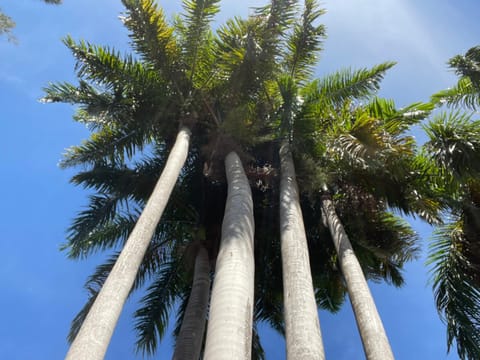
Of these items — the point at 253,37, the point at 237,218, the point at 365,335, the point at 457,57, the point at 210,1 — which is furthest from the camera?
the point at 210,1

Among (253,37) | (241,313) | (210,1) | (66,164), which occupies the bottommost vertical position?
(241,313)

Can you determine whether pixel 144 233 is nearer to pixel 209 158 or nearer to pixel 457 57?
pixel 209 158

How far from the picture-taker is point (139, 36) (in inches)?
428

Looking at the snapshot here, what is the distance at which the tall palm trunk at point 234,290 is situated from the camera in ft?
17.1

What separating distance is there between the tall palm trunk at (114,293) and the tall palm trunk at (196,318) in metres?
2.97

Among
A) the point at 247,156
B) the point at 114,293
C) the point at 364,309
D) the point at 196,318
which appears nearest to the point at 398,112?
A: the point at 247,156

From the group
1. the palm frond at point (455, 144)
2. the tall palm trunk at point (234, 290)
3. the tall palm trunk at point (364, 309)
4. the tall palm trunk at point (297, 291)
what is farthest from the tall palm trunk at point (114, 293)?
the palm frond at point (455, 144)

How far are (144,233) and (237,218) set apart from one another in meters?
1.59

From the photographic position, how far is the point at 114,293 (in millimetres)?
5598

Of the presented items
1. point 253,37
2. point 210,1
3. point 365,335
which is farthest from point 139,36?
point 365,335

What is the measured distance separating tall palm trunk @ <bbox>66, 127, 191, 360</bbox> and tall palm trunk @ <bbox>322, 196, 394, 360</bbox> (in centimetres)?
344

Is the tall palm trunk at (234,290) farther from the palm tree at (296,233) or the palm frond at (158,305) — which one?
the palm frond at (158,305)

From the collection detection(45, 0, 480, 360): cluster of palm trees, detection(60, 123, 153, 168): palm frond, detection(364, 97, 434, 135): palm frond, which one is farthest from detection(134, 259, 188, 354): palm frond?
detection(364, 97, 434, 135): palm frond

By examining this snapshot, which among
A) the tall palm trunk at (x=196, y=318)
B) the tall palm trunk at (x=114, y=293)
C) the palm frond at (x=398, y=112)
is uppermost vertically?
the palm frond at (x=398, y=112)
